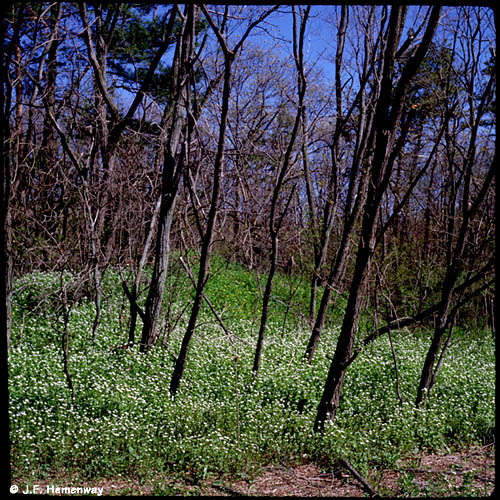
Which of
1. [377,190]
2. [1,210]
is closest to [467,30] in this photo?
[377,190]

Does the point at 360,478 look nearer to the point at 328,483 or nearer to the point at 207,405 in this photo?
the point at 328,483

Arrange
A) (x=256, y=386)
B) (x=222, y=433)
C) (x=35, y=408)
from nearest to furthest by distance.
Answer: (x=222, y=433), (x=35, y=408), (x=256, y=386)

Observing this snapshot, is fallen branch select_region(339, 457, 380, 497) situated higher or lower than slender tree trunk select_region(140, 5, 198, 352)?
lower

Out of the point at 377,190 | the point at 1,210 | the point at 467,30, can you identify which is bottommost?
the point at 1,210

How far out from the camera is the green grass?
12.1ft

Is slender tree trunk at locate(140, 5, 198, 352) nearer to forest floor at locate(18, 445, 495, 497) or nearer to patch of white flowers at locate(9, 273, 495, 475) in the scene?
patch of white flowers at locate(9, 273, 495, 475)

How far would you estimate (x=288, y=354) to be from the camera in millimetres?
6559

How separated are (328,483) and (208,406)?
156 cm

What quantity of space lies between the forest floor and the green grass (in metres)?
0.13

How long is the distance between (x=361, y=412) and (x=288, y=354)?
171cm

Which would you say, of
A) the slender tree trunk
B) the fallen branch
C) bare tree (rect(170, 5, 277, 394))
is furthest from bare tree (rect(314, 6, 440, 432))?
the slender tree trunk

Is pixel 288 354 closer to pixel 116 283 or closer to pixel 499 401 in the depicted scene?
pixel 116 283

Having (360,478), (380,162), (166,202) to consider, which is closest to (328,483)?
(360,478)

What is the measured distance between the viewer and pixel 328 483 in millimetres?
3371
